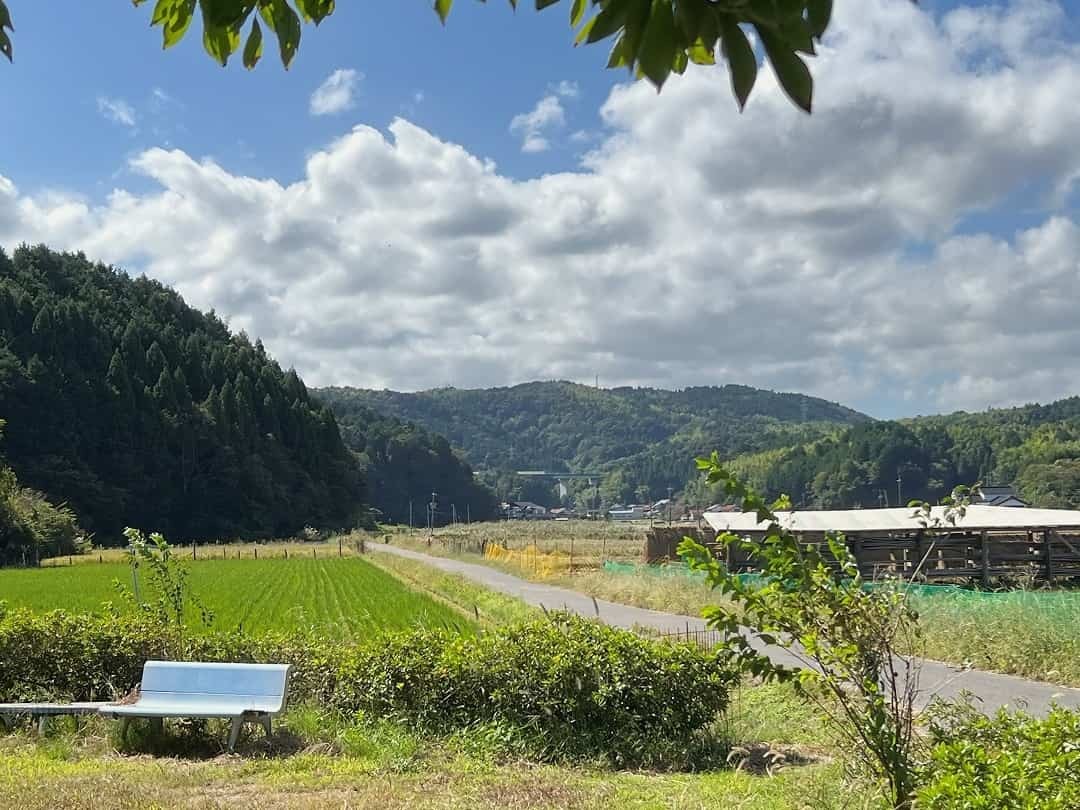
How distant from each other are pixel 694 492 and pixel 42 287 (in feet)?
369

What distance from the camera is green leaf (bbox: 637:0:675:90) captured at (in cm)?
155

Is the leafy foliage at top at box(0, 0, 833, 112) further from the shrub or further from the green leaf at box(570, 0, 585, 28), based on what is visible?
the shrub

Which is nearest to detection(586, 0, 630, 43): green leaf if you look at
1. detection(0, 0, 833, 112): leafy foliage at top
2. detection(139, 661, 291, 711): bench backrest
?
detection(0, 0, 833, 112): leafy foliage at top

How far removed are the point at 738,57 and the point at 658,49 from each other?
128 millimetres

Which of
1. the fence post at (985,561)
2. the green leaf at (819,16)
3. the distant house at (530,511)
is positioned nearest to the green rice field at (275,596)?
the green leaf at (819,16)

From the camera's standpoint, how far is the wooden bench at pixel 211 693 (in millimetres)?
7766

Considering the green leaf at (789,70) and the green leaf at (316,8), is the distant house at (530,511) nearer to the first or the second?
the green leaf at (316,8)

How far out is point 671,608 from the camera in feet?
66.2

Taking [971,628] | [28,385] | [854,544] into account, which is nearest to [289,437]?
[28,385]

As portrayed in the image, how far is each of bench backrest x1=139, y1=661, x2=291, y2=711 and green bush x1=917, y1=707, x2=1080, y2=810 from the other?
546cm

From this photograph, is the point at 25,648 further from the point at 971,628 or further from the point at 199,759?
the point at 971,628

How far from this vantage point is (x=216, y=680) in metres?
8.33

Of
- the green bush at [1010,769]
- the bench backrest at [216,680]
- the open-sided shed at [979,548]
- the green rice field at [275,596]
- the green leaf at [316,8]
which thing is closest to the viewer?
the green leaf at [316,8]

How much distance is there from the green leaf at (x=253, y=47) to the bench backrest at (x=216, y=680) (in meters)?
6.64
